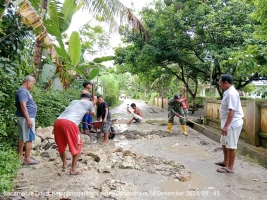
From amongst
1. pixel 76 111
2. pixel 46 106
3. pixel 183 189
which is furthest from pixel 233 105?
pixel 46 106

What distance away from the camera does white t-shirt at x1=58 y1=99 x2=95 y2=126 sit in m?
4.10

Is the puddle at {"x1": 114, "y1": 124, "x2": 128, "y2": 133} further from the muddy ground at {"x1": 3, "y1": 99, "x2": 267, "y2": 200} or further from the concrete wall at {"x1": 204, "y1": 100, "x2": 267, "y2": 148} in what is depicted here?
the concrete wall at {"x1": 204, "y1": 100, "x2": 267, "y2": 148}

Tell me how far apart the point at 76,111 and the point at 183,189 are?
222 centimetres

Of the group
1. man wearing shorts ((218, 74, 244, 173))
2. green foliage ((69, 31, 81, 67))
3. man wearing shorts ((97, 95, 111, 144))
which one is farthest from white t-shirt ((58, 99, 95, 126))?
man wearing shorts ((97, 95, 111, 144))

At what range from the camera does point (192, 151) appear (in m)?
6.53

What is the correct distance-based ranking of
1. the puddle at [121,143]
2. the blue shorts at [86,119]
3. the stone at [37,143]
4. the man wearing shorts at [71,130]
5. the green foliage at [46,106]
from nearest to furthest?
the man wearing shorts at [71,130], the stone at [37,143], the green foliage at [46,106], the puddle at [121,143], the blue shorts at [86,119]

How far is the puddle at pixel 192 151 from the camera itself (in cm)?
608

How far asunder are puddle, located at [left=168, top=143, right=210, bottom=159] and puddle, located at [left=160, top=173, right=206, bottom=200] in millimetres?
1913

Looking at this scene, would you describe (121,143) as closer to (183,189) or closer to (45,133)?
(45,133)

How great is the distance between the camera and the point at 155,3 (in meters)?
15.2

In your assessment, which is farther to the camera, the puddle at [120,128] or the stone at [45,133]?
the puddle at [120,128]

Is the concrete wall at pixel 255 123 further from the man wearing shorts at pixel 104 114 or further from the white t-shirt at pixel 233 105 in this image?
the man wearing shorts at pixel 104 114

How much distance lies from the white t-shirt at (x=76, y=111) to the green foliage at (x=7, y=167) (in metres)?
1.15

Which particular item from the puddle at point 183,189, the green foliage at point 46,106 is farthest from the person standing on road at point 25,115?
the puddle at point 183,189
